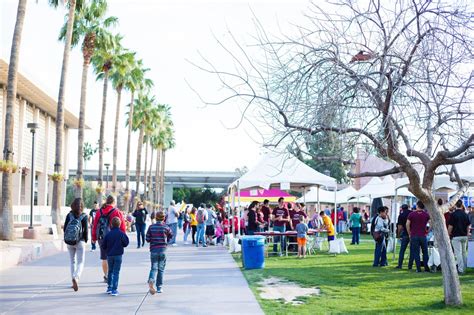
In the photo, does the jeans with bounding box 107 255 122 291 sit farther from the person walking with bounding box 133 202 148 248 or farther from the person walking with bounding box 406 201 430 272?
the person walking with bounding box 133 202 148 248

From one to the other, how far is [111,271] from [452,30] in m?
7.20

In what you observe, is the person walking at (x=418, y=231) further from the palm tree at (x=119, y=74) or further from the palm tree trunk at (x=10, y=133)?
the palm tree at (x=119, y=74)

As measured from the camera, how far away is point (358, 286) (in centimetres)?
1333

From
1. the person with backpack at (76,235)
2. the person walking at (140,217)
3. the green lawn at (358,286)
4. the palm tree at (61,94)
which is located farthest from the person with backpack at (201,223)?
the person with backpack at (76,235)

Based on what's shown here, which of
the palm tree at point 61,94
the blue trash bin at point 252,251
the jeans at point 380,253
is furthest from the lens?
the palm tree at point 61,94

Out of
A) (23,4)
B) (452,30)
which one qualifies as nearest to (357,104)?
(452,30)

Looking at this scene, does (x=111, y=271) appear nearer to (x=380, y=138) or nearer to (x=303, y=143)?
(x=303, y=143)

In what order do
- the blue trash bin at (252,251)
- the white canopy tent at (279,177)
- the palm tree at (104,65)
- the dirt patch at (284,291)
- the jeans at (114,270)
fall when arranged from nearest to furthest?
the dirt patch at (284,291) < the jeans at (114,270) < the blue trash bin at (252,251) < the white canopy tent at (279,177) < the palm tree at (104,65)

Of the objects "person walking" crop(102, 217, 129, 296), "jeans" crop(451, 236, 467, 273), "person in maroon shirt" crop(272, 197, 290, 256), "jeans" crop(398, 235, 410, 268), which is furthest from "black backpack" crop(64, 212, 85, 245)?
"person in maroon shirt" crop(272, 197, 290, 256)

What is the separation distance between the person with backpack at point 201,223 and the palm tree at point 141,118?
35.2 metres

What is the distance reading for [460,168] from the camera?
1958cm

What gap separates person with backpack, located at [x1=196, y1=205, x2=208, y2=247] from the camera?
26.2 meters

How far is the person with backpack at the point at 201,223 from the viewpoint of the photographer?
26.2 meters

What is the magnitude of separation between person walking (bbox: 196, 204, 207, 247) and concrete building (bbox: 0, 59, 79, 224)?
46.2ft
